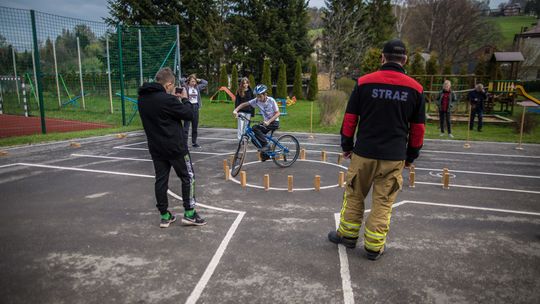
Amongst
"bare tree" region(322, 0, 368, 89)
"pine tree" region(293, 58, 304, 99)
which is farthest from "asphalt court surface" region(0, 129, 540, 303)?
"bare tree" region(322, 0, 368, 89)

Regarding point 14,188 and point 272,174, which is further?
point 272,174

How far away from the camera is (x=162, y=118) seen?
448 centimetres

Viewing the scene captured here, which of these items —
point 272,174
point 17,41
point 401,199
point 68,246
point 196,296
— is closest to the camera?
point 196,296

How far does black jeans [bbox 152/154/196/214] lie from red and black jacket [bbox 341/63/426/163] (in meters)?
2.14

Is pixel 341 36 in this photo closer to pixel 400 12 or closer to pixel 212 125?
pixel 400 12

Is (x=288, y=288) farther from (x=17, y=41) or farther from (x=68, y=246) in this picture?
(x=17, y=41)

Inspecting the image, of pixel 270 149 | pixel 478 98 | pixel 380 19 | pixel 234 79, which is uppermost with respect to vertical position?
pixel 380 19

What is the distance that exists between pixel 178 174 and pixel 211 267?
1459mm

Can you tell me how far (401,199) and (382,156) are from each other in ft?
8.55

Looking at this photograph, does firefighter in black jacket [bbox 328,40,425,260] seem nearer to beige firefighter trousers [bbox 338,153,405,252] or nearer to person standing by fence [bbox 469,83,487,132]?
beige firefighter trousers [bbox 338,153,405,252]

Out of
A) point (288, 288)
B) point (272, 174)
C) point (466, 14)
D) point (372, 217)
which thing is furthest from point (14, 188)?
point (466, 14)

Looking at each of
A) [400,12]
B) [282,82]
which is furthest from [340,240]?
[400,12]

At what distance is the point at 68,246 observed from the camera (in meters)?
4.28

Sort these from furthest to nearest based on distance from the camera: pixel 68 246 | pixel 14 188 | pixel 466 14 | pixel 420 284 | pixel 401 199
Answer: pixel 466 14 → pixel 14 188 → pixel 401 199 → pixel 68 246 → pixel 420 284
